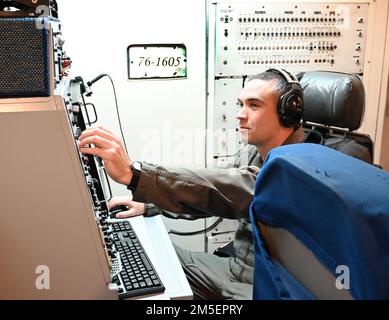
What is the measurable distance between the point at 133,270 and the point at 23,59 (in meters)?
0.64

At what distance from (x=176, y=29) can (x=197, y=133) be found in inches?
21.1

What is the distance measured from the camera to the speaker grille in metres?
0.87

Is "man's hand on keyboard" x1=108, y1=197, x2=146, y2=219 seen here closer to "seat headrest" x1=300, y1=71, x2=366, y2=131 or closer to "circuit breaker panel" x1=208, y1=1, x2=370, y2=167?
"circuit breaker panel" x1=208, y1=1, x2=370, y2=167

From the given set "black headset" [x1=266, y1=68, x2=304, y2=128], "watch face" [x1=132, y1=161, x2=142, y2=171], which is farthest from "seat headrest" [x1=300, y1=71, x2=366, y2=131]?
"watch face" [x1=132, y1=161, x2=142, y2=171]

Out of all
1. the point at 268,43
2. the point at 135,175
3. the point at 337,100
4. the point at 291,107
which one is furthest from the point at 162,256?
the point at 268,43

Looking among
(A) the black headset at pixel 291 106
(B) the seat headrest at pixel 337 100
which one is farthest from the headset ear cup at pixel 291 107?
(B) the seat headrest at pixel 337 100

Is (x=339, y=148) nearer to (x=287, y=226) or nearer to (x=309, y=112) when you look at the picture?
(x=309, y=112)

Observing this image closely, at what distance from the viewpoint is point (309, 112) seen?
185 centimetres

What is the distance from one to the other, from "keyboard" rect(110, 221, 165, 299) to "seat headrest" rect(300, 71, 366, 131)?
91 cm

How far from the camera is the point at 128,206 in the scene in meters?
1.77

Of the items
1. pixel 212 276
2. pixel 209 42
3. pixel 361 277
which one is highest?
pixel 209 42

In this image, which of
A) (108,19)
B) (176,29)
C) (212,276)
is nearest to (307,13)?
(176,29)

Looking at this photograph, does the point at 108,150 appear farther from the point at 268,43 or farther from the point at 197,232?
the point at 268,43
